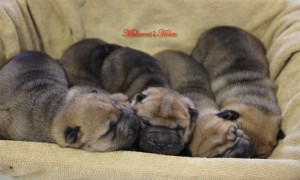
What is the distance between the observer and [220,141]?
244 cm

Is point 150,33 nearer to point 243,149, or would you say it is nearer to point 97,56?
point 97,56

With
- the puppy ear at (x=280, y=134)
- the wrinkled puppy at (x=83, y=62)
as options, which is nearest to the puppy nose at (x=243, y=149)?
the puppy ear at (x=280, y=134)

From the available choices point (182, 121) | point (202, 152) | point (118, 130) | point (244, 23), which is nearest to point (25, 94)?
point (118, 130)

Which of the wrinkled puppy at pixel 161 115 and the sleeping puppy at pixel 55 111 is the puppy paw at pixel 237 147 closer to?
the wrinkled puppy at pixel 161 115

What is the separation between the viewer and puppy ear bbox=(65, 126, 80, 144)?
86.1 inches

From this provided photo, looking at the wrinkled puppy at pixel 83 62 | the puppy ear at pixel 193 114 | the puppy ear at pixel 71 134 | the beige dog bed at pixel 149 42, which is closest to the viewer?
the beige dog bed at pixel 149 42

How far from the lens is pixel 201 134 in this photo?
99.3 inches

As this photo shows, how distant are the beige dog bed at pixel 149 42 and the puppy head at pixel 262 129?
68 mm

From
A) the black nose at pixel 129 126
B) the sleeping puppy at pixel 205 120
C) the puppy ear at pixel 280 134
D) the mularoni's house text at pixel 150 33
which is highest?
the mularoni's house text at pixel 150 33

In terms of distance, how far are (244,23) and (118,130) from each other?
5.96 feet

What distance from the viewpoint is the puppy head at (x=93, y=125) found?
2217 millimetres

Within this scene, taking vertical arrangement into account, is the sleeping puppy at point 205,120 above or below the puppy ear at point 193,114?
below

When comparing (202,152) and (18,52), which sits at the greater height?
(18,52)

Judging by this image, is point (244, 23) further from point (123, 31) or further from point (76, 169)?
point (76, 169)
